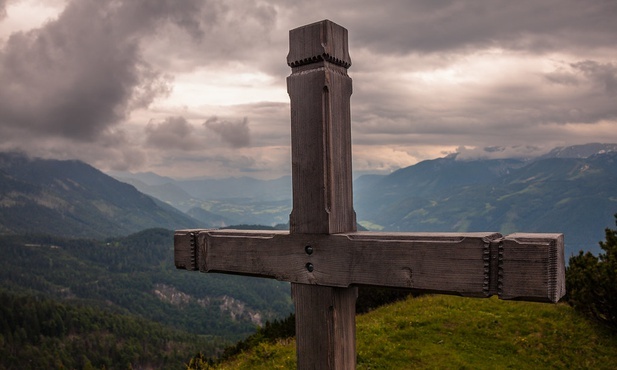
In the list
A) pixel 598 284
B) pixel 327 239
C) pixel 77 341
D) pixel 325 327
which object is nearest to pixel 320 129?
pixel 327 239

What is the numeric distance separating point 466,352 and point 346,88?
34.9ft

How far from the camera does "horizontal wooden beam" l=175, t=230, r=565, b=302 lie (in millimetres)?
3170

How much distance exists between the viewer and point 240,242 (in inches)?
188

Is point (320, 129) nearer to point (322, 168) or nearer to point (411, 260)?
point (322, 168)

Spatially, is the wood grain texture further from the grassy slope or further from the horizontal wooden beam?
the grassy slope

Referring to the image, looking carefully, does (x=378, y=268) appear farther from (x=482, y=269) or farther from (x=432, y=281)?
(x=482, y=269)

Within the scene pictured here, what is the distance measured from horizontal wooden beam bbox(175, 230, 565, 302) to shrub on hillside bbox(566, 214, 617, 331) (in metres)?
11.0

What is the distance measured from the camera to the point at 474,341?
44.0 feet

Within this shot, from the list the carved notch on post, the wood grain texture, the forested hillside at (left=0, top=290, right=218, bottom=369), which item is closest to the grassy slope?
the wood grain texture

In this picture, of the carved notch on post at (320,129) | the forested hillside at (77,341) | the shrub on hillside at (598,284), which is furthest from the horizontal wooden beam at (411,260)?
the forested hillside at (77,341)

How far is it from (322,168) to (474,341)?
11.3 m

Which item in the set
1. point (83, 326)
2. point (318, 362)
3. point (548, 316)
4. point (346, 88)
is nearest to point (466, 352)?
point (548, 316)

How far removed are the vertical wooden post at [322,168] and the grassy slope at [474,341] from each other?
26.2ft

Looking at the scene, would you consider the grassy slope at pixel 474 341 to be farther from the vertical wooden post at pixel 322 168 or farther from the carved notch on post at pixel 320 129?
the carved notch on post at pixel 320 129
